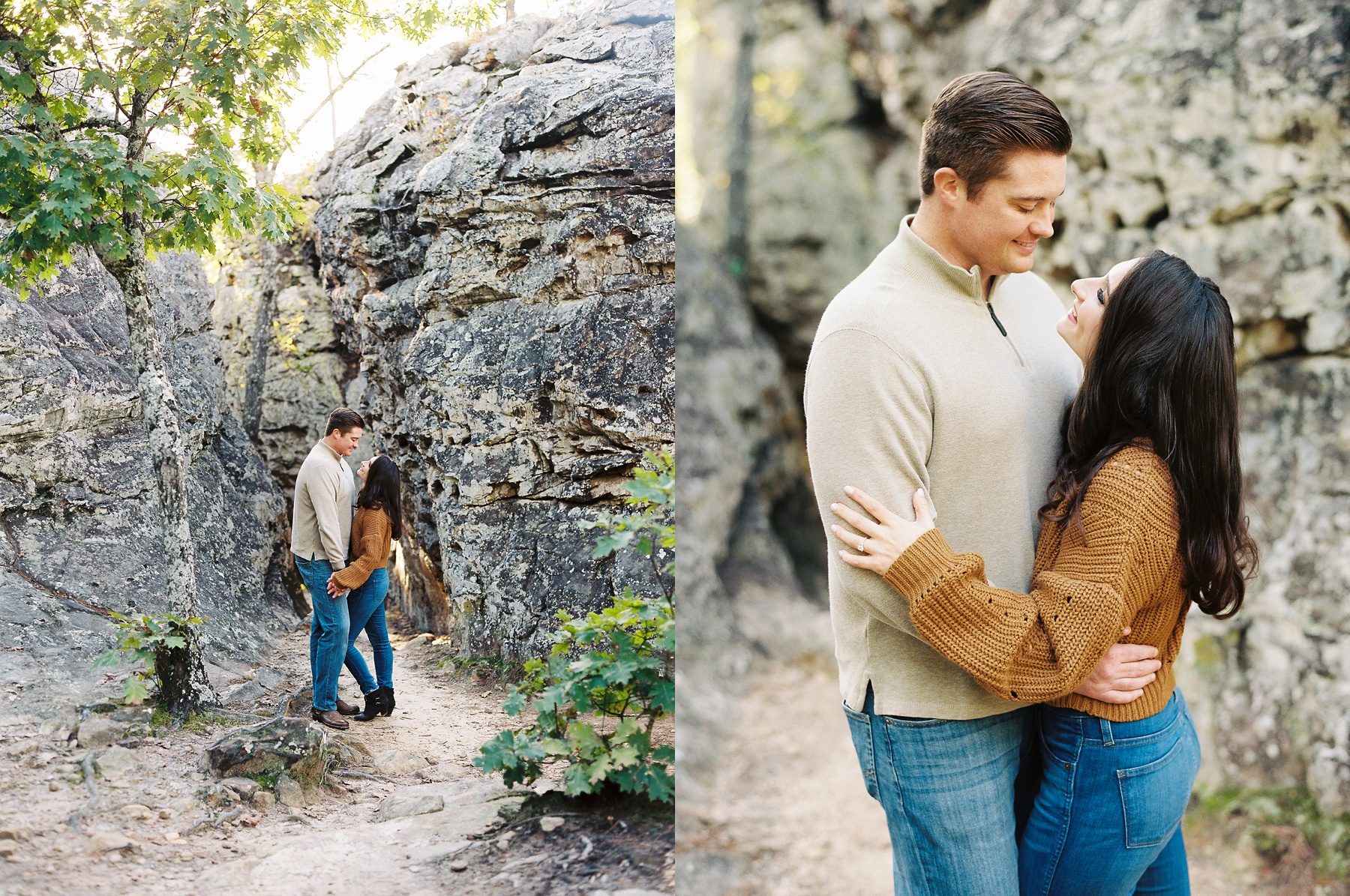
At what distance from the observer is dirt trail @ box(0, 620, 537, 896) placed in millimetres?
1611

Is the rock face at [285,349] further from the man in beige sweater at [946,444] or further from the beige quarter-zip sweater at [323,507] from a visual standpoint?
the man in beige sweater at [946,444]

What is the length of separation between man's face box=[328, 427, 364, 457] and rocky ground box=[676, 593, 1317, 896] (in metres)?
1.31

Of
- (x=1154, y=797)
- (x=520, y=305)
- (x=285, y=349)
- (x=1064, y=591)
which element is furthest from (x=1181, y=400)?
(x=285, y=349)

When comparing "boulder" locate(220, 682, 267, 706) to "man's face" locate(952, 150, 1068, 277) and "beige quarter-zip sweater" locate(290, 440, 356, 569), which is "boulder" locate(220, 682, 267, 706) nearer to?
"beige quarter-zip sweater" locate(290, 440, 356, 569)

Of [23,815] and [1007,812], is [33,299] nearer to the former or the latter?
[23,815]

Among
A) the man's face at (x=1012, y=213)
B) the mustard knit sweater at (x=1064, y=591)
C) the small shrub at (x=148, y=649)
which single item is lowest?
the small shrub at (x=148, y=649)

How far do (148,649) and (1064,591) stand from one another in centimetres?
203

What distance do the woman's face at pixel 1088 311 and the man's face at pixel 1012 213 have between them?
0.13m

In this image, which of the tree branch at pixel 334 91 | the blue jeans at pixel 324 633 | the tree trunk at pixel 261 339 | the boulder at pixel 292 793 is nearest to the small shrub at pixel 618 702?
the boulder at pixel 292 793

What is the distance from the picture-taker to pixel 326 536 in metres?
2.47

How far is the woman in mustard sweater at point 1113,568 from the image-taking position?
113 centimetres

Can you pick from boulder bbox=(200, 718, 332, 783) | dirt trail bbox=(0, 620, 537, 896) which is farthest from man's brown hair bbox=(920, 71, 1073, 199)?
boulder bbox=(200, 718, 332, 783)

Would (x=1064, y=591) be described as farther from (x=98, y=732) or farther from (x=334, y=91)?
(x=334, y=91)

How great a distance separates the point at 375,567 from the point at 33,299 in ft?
3.77
